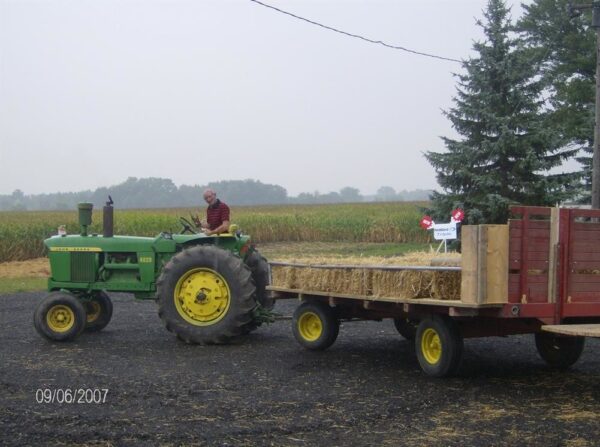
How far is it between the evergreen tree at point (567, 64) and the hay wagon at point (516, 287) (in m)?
14.8

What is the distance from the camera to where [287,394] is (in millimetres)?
7297

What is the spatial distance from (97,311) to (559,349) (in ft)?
20.9

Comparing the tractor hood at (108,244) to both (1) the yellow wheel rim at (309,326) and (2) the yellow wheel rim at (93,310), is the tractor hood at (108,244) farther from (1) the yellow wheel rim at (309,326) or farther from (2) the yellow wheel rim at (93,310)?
(1) the yellow wheel rim at (309,326)

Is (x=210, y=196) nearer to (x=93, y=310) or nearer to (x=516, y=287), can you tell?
(x=93, y=310)

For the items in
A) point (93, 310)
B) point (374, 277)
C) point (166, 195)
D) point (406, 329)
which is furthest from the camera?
point (166, 195)

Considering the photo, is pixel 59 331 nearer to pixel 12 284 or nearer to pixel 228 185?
pixel 12 284

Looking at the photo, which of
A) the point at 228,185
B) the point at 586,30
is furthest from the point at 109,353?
the point at 228,185

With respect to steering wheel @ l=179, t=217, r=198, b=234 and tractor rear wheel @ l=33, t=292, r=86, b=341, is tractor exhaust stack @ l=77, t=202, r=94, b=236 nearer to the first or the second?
tractor rear wheel @ l=33, t=292, r=86, b=341

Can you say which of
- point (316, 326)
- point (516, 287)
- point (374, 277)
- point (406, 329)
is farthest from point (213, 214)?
point (516, 287)

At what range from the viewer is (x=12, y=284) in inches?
764

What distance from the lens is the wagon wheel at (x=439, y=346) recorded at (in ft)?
25.4

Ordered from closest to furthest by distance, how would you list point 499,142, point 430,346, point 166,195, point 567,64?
point 430,346, point 499,142, point 567,64, point 166,195

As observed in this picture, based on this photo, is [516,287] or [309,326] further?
[309,326]
